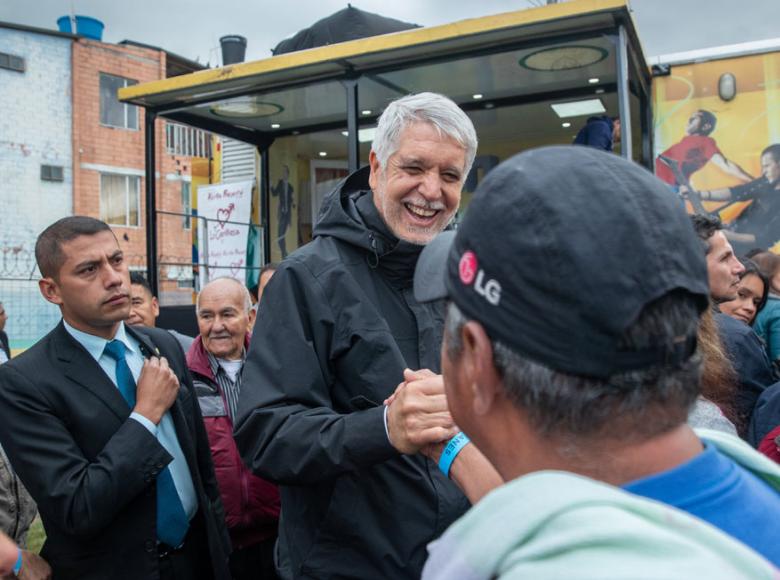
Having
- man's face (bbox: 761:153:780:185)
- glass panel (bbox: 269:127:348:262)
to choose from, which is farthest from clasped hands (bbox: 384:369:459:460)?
glass panel (bbox: 269:127:348:262)

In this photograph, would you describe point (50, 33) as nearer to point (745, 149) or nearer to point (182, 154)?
point (182, 154)

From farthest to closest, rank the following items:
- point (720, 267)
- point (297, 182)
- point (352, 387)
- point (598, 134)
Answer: point (297, 182)
point (598, 134)
point (720, 267)
point (352, 387)

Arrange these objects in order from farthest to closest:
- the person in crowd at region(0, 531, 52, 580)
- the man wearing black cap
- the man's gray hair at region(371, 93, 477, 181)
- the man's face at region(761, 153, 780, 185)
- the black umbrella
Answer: the black umbrella < the man's face at region(761, 153, 780, 185) < the person in crowd at region(0, 531, 52, 580) < the man's gray hair at region(371, 93, 477, 181) < the man wearing black cap

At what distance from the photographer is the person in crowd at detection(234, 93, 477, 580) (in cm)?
179

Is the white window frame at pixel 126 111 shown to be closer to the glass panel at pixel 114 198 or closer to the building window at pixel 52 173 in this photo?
the glass panel at pixel 114 198

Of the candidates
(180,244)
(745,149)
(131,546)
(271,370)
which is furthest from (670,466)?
(180,244)

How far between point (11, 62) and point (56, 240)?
18.1 metres

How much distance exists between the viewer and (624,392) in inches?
33.1

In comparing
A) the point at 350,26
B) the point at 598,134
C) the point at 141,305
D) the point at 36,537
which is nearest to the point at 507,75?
the point at 598,134

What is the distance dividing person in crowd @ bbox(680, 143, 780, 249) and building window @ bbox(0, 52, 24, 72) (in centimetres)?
1791

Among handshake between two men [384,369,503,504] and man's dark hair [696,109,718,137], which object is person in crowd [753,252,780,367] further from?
handshake between two men [384,369,503,504]

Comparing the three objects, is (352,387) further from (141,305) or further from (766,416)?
(141,305)

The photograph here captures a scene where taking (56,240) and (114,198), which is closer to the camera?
(56,240)

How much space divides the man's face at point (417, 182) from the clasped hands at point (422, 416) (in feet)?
2.09
